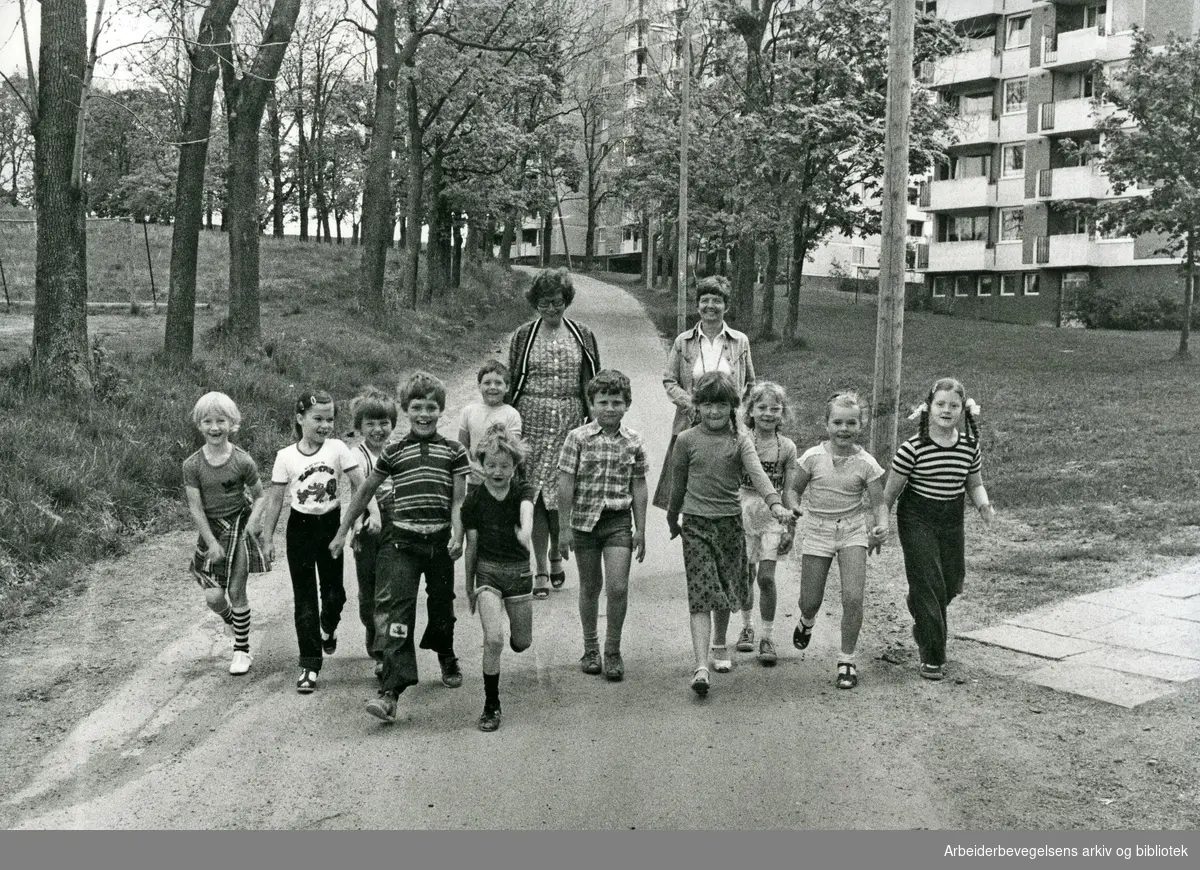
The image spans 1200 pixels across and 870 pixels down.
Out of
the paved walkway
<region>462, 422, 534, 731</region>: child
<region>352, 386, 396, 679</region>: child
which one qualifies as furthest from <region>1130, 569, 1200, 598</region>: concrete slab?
<region>352, 386, 396, 679</region>: child

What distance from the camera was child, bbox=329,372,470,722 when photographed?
5.76m

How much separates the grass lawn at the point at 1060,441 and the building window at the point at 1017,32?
62.1ft

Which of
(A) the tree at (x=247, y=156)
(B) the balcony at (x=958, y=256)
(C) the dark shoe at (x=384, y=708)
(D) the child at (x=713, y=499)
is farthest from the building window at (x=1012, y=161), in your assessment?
(C) the dark shoe at (x=384, y=708)

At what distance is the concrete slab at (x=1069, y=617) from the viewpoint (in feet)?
24.1

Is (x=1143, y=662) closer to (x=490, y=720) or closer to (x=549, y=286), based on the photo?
(x=490, y=720)

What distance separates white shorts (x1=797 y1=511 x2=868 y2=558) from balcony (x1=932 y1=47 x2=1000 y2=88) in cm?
4490

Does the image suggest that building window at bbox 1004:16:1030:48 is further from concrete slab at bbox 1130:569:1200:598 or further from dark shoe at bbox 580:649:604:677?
dark shoe at bbox 580:649:604:677

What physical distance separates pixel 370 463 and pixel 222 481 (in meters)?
0.78

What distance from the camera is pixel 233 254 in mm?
19000

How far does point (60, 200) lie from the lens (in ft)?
40.7

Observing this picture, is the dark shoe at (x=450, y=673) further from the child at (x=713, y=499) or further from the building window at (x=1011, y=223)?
the building window at (x=1011, y=223)

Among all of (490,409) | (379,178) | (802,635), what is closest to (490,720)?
(802,635)

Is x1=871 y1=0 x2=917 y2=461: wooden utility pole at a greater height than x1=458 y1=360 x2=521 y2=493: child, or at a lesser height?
greater

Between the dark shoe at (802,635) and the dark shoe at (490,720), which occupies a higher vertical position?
the dark shoe at (802,635)
